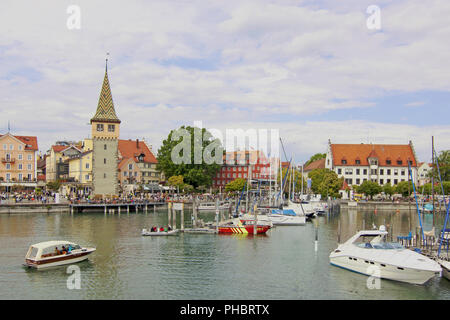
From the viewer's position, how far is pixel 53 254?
33844mm

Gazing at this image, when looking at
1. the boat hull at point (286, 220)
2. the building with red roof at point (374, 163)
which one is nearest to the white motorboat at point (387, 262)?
the boat hull at point (286, 220)

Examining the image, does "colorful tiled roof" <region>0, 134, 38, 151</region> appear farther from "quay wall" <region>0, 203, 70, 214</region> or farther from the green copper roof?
"quay wall" <region>0, 203, 70, 214</region>

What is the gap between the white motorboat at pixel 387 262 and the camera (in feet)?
93.2

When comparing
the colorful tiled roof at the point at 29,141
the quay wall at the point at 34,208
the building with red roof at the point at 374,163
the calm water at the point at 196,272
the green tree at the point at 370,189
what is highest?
the colorful tiled roof at the point at 29,141

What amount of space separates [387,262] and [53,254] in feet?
78.9

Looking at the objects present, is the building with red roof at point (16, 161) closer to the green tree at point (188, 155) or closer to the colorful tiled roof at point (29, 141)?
the colorful tiled roof at point (29, 141)

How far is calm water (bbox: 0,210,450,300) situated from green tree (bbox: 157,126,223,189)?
2341 inches

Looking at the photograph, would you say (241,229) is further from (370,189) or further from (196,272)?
(370,189)

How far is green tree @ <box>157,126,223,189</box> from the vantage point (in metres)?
111

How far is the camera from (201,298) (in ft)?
87.1

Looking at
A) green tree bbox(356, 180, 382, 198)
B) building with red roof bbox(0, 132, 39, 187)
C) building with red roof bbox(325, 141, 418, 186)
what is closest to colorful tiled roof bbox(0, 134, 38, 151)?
building with red roof bbox(0, 132, 39, 187)

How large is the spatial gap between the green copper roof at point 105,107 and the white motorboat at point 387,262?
68.2 meters
